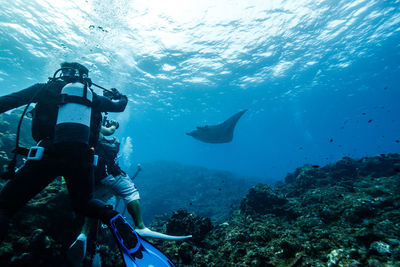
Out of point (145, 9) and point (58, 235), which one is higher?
point (145, 9)

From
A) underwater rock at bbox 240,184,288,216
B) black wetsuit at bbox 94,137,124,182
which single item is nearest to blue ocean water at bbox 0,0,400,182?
underwater rock at bbox 240,184,288,216

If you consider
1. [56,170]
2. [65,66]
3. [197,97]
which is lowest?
[56,170]

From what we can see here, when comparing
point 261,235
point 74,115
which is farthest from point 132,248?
point 261,235

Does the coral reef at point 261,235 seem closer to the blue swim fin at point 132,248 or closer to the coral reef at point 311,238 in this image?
the coral reef at point 311,238

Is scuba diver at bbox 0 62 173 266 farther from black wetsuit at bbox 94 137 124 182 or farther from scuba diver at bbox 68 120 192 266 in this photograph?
black wetsuit at bbox 94 137 124 182

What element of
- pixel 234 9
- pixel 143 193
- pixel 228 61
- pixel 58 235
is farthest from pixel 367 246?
pixel 143 193

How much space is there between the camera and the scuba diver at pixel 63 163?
230 cm

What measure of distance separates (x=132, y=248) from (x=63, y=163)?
155 cm

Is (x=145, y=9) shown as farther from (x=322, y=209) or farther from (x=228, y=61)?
(x=322, y=209)

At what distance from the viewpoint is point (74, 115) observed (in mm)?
2629

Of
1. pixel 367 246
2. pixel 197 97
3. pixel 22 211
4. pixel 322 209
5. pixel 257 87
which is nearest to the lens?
pixel 367 246

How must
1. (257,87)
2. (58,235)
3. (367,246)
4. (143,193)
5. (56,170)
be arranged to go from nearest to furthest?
(56,170) < (367,246) < (58,235) < (143,193) < (257,87)

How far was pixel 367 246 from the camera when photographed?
3158 millimetres

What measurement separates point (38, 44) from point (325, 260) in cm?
2518
